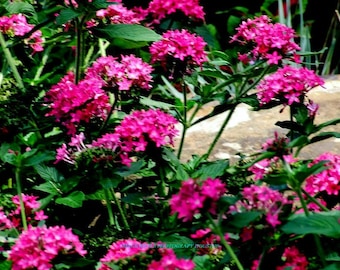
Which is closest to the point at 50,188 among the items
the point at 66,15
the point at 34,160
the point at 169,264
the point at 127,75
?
the point at 34,160

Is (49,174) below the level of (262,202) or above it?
below

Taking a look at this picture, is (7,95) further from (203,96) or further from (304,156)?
(304,156)

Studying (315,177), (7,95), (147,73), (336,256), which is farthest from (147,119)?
(7,95)

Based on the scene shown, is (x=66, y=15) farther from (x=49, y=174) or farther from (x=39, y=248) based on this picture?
(x=39, y=248)

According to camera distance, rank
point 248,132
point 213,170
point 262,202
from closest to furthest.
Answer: point 262,202, point 213,170, point 248,132

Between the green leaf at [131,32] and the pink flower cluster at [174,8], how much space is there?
0.27 m

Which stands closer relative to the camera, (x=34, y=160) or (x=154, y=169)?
(x=34, y=160)

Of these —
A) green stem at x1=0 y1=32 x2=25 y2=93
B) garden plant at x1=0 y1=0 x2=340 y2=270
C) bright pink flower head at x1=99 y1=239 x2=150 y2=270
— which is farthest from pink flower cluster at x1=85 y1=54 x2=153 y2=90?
bright pink flower head at x1=99 y1=239 x2=150 y2=270

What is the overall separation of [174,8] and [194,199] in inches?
54.8

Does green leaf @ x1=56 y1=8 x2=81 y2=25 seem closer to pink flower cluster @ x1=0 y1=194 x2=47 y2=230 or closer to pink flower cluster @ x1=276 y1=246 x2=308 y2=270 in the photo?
pink flower cluster @ x1=0 y1=194 x2=47 y2=230

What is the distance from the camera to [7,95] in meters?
2.68

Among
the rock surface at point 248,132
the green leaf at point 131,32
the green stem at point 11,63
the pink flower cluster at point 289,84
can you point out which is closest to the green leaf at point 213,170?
the pink flower cluster at point 289,84

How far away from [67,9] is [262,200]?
1.09 metres

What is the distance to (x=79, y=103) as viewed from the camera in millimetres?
2186
